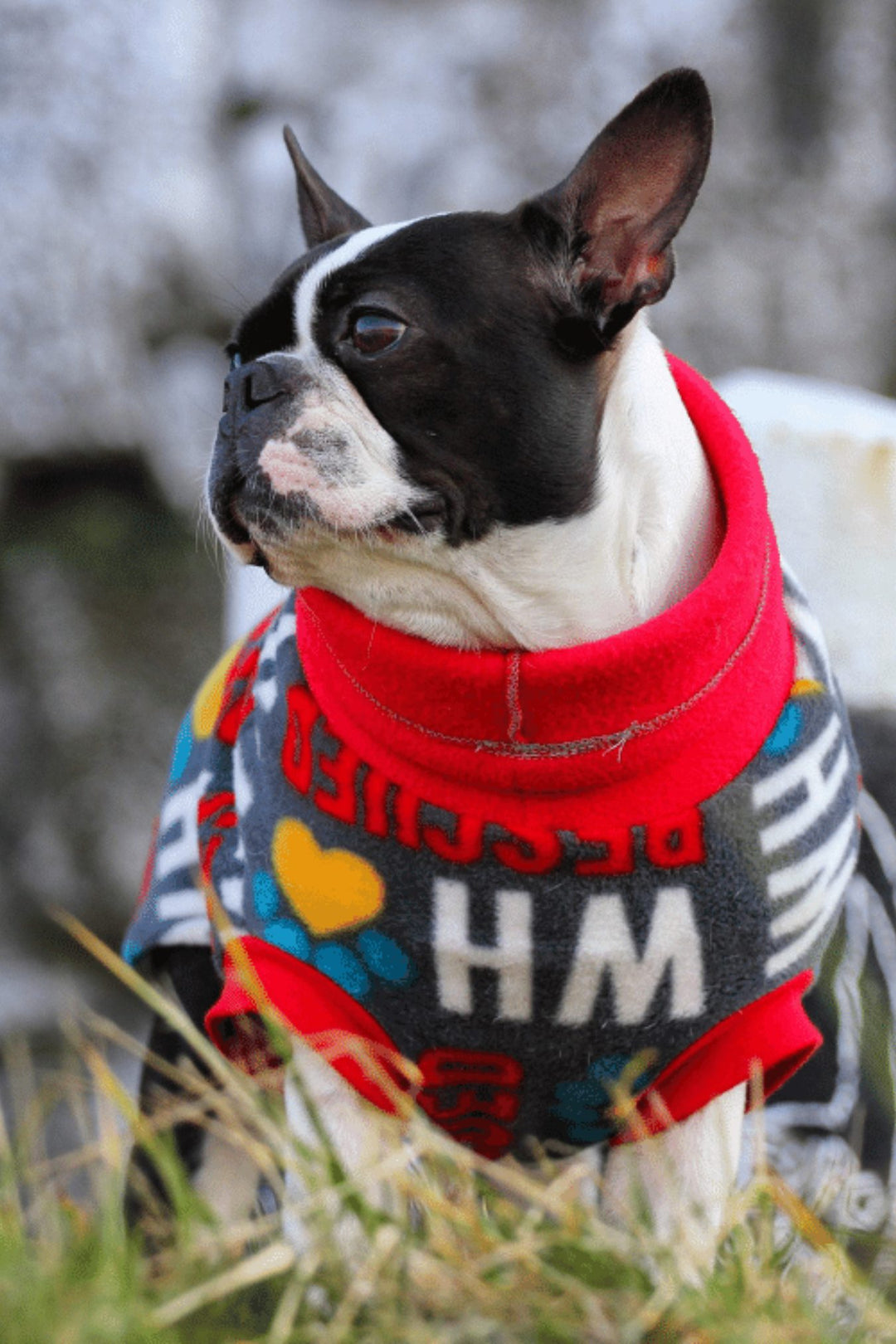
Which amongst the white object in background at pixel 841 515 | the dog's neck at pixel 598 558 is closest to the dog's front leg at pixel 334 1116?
the dog's neck at pixel 598 558

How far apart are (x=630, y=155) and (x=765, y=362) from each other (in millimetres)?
1574

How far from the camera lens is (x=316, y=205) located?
4.77 feet

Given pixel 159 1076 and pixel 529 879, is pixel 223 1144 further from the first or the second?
pixel 529 879

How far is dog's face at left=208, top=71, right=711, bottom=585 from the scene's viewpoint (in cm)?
115

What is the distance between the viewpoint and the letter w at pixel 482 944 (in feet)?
3.78

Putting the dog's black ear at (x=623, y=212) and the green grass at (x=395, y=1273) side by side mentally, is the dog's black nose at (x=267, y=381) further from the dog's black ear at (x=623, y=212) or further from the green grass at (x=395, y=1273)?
the green grass at (x=395, y=1273)

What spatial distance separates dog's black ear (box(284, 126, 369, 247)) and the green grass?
2.87 feet

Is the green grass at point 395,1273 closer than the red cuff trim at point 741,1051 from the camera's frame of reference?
Yes

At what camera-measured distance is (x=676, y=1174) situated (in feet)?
3.98

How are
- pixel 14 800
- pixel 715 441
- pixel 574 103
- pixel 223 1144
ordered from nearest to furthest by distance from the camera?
pixel 715 441, pixel 223 1144, pixel 574 103, pixel 14 800

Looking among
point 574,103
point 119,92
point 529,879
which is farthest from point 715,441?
point 119,92

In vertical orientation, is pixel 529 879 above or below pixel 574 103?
below

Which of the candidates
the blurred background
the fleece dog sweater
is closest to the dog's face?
the fleece dog sweater

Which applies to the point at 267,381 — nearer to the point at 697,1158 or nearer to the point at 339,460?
the point at 339,460
